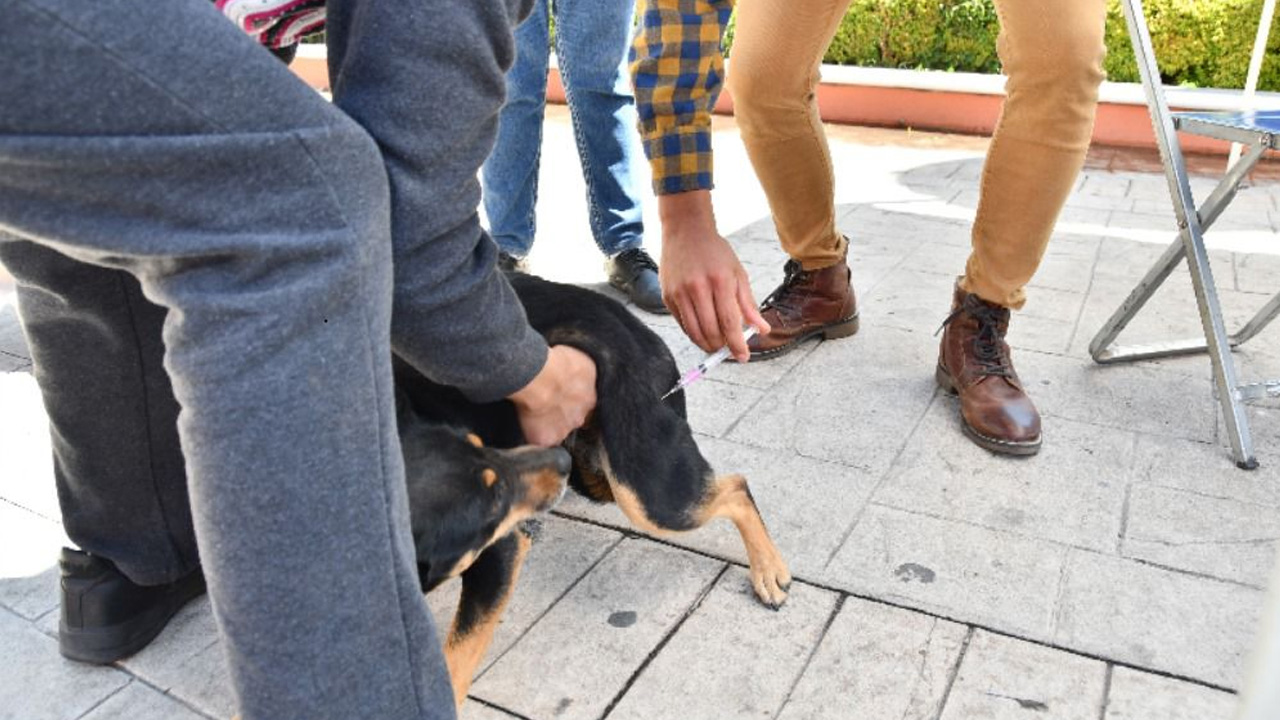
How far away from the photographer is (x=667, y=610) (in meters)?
2.10

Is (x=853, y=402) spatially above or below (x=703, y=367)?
below

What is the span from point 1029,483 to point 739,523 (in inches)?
32.2

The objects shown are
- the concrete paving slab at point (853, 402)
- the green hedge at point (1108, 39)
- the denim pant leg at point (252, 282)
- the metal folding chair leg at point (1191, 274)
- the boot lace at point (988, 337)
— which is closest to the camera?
the denim pant leg at point (252, 282)

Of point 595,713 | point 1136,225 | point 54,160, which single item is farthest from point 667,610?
point 1136,225

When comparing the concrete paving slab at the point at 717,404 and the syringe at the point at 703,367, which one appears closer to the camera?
the syringe at the point at 703,367

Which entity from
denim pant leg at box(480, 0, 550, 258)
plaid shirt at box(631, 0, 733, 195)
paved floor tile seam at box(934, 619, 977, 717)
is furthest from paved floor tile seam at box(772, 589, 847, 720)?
denim pant leg at box(480, 0, 550, 258)

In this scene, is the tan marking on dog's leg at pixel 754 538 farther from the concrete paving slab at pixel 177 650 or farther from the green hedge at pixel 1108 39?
the green hedge at pixel 1108 39

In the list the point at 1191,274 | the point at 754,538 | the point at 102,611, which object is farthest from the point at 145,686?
the point at 1191,274

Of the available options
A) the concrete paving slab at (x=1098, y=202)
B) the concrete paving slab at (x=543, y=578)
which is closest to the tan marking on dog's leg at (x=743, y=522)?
the concrete paving slab at (x=543, y=578)

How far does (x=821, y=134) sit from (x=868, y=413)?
88 centimetres

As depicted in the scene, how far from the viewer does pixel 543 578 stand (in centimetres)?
224

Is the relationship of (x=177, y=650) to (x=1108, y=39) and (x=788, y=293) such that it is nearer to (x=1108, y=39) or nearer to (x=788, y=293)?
(x=788, y=293)

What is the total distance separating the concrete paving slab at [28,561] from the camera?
84.7 inches

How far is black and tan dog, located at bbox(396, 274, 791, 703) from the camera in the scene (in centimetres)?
180
